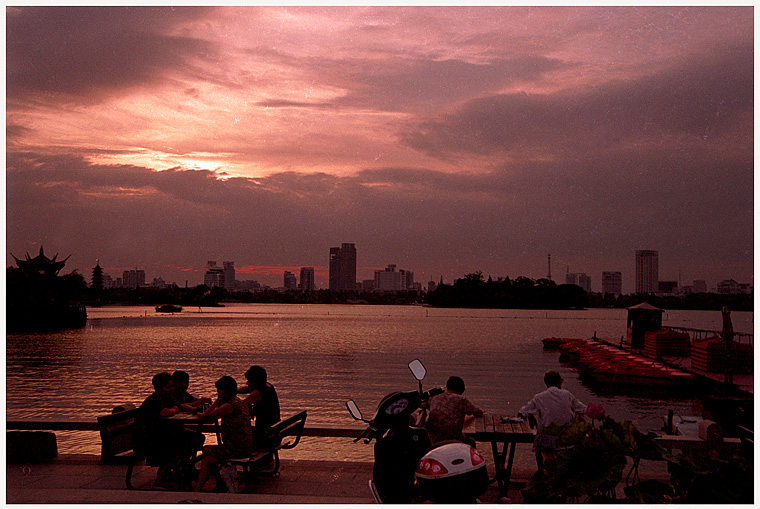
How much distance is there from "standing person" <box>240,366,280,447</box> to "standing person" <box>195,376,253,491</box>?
0.27m

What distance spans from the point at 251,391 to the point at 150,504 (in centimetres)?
230

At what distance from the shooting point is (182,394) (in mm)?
9039

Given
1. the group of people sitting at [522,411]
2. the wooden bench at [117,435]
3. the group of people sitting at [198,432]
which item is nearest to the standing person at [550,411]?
the group of people sitting at [522,411]

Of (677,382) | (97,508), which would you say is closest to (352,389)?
(677,382)

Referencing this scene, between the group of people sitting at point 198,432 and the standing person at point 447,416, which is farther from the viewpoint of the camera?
the group of people sitting at point 198,432

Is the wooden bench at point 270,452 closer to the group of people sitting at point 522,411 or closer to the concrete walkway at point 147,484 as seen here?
the concrete walkway at point 147,484

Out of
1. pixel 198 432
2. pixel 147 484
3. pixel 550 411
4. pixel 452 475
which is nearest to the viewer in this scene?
pixel 452 475

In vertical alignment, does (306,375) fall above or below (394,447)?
below

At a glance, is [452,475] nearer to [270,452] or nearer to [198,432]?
[270,452]

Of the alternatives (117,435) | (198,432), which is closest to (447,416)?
(198,432)

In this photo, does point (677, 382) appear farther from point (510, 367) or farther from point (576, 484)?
point (576, 484)

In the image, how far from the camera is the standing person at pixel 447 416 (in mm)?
6855

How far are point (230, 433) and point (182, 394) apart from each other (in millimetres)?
1990

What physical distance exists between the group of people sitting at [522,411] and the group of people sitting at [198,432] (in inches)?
87.8
